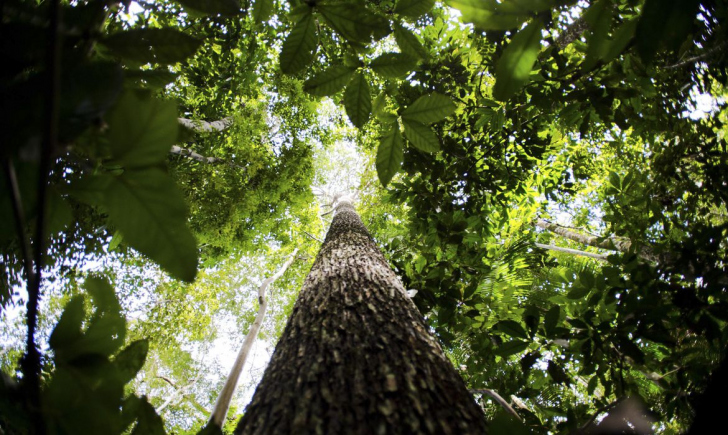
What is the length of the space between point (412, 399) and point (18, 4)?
995mm

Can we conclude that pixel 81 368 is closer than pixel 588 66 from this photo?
Yes

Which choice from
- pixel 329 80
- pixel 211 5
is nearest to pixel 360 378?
pixel 329 80

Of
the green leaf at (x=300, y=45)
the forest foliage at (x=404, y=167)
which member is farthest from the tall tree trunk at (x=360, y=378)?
the green leaf at (x=300, y=45)

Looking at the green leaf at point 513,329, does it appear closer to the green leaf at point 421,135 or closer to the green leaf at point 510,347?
the green leaf at point 510,347

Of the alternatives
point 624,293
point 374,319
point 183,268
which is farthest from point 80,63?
point 624,293

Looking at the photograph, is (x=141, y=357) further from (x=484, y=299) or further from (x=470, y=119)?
(x=470, y=119)

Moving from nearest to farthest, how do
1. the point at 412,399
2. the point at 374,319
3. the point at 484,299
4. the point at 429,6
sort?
the point at 429,6, the point at 412,399, the point at 374,319, the point at 484,299

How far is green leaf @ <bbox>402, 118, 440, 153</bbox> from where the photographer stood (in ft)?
2.54

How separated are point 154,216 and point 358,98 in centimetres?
55

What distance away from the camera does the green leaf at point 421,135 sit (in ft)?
2.54

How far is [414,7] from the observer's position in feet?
2.19

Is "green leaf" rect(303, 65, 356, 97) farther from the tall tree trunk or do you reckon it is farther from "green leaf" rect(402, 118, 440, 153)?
the tall tree trunk

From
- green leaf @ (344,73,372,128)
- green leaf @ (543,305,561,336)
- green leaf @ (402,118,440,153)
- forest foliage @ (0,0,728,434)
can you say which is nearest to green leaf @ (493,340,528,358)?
forest foliage @ (0,0,728,434)

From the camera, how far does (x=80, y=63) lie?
0.30m
